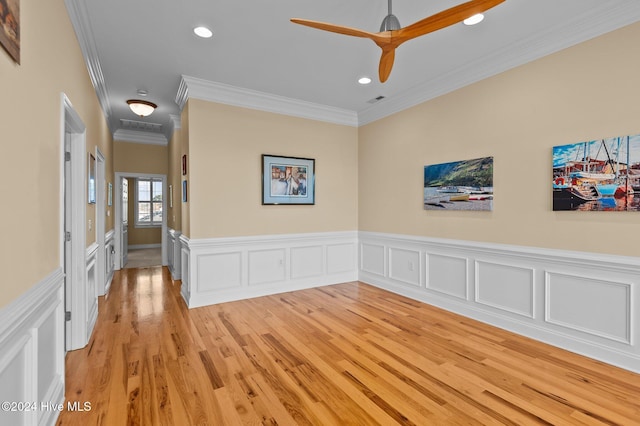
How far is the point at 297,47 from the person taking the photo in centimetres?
341

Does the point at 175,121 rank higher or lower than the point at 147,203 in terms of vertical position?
higher

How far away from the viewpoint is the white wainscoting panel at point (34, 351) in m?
1.40

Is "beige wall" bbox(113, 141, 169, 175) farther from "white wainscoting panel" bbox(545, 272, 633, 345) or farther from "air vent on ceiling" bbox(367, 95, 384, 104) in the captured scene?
"white wainscoting panel" bbox(545, 272, 633, 345)

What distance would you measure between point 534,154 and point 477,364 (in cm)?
219

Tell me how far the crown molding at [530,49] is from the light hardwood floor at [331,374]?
9.62ft

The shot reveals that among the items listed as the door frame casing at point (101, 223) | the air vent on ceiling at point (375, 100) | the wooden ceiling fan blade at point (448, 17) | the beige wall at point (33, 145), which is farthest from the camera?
the air vent on ceiling at point (375, 100)

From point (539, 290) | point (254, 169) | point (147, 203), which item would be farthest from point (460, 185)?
point (147, 203)

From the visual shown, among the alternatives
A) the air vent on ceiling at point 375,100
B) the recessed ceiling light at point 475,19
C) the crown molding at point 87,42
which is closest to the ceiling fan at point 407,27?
the recessed ceiling light at point 475,19

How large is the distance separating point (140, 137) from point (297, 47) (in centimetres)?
530

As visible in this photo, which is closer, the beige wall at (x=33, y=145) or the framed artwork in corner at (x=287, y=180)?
the beige wall at (x=33, y=145)

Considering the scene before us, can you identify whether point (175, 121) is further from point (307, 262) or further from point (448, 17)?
point (448, 17)

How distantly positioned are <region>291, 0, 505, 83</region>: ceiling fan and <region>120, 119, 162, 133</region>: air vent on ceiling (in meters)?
5.49

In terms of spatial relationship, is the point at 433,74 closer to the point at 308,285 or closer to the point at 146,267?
the point at 308,285

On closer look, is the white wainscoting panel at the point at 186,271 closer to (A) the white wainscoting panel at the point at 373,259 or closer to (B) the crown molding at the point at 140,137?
(A) the white wainscoting panel at the point at 373,259
